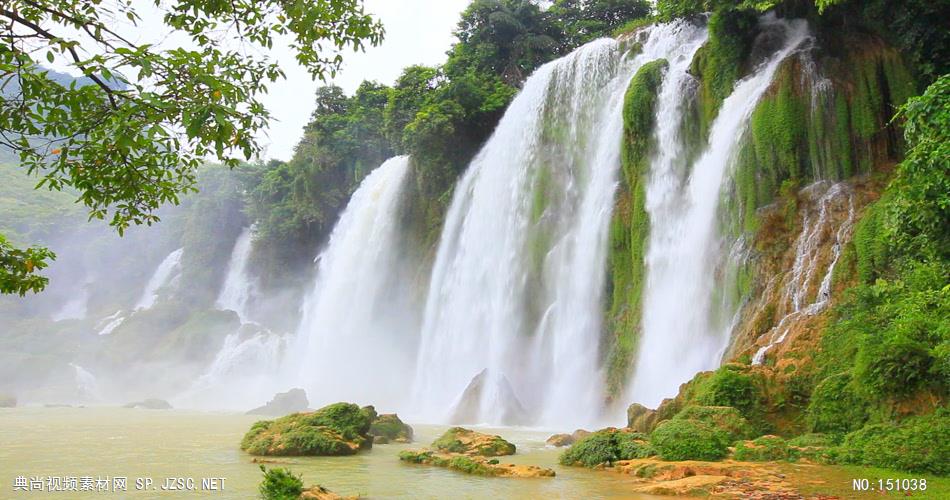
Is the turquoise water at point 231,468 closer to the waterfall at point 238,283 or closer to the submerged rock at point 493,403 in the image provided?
the submerged rock at point 493,403

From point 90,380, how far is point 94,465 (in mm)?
30367

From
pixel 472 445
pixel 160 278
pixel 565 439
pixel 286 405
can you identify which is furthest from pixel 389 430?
pixel 160 278

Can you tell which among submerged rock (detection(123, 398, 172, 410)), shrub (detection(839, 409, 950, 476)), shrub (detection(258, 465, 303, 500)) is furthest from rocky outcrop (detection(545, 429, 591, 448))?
submerged rock (detection(123, 398, 172, 410))

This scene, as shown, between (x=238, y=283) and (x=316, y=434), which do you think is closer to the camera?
(x=316, y=434)

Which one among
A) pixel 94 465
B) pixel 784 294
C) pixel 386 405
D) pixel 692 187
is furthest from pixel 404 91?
pixel 94 465

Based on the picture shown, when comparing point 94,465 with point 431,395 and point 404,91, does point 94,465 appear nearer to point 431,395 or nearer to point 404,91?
point 431,395

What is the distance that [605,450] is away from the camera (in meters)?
9.34

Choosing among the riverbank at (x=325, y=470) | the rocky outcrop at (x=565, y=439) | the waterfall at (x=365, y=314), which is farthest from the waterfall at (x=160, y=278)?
the rocky outcrop at (x=565, y=439)

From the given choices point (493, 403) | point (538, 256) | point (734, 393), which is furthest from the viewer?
point (538, 256)

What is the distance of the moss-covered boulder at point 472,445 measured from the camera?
34.7ft

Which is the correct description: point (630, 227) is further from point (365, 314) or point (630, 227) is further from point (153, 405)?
point (153, 405)

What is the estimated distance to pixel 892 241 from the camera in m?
8.78

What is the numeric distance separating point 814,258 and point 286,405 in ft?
53.6

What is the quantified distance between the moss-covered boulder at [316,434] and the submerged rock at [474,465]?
131cm
